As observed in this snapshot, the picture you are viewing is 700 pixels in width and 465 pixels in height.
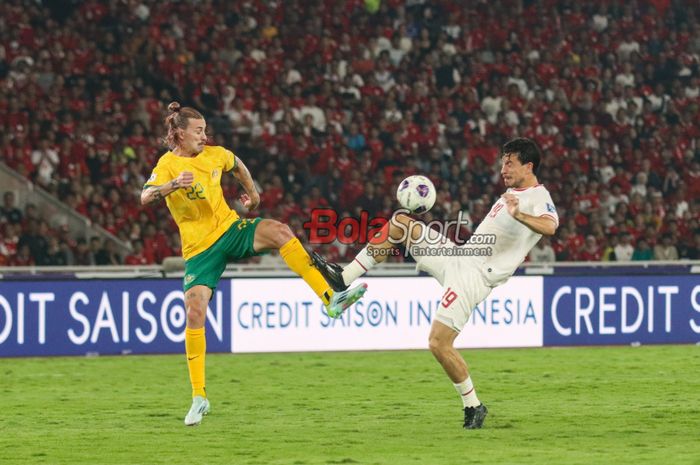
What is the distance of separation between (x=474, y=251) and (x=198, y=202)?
2074 millimetres

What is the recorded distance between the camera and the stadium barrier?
15.3 meters

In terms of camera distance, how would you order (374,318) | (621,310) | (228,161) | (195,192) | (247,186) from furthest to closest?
(621,310) → (374,318) → (247,186) → (228,161) → (195,192)

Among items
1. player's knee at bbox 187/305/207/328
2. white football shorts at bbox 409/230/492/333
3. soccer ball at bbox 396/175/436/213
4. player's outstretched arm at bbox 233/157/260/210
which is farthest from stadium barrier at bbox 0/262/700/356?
white football shorts at bbox 409/230/492/333

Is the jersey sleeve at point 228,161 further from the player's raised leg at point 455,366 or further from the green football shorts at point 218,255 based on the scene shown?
the player's raised leg at point 455,366

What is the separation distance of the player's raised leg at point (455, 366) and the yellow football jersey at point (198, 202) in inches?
71.7

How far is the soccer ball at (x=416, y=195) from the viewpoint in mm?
9680

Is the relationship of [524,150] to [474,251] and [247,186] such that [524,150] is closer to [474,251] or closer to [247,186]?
[474,251]

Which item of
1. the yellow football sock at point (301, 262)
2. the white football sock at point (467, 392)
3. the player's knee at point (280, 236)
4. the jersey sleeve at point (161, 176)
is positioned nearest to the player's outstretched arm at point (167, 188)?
the jersey sleeve at point (161, 176)

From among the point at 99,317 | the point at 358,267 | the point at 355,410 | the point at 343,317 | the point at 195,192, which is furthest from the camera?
the point at 343,317

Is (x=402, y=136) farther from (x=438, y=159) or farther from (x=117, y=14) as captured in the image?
(x=117, y=14)

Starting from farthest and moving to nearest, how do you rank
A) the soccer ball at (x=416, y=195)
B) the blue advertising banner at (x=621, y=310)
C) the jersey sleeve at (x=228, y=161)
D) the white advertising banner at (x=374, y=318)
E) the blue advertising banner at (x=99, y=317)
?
the blue advertising banner at (x=621, y=310) → the white advertising banner at (x=374, y=318) → the blue advertising banner at (x=99, y=317) → the jersey sleeve at (x=228, y=161) → the soccer ball at (x=416, y=195)

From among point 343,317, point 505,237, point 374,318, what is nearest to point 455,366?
point 505,237

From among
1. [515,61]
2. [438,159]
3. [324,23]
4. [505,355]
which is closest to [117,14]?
[324,23]

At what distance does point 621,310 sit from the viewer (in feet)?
55.9
